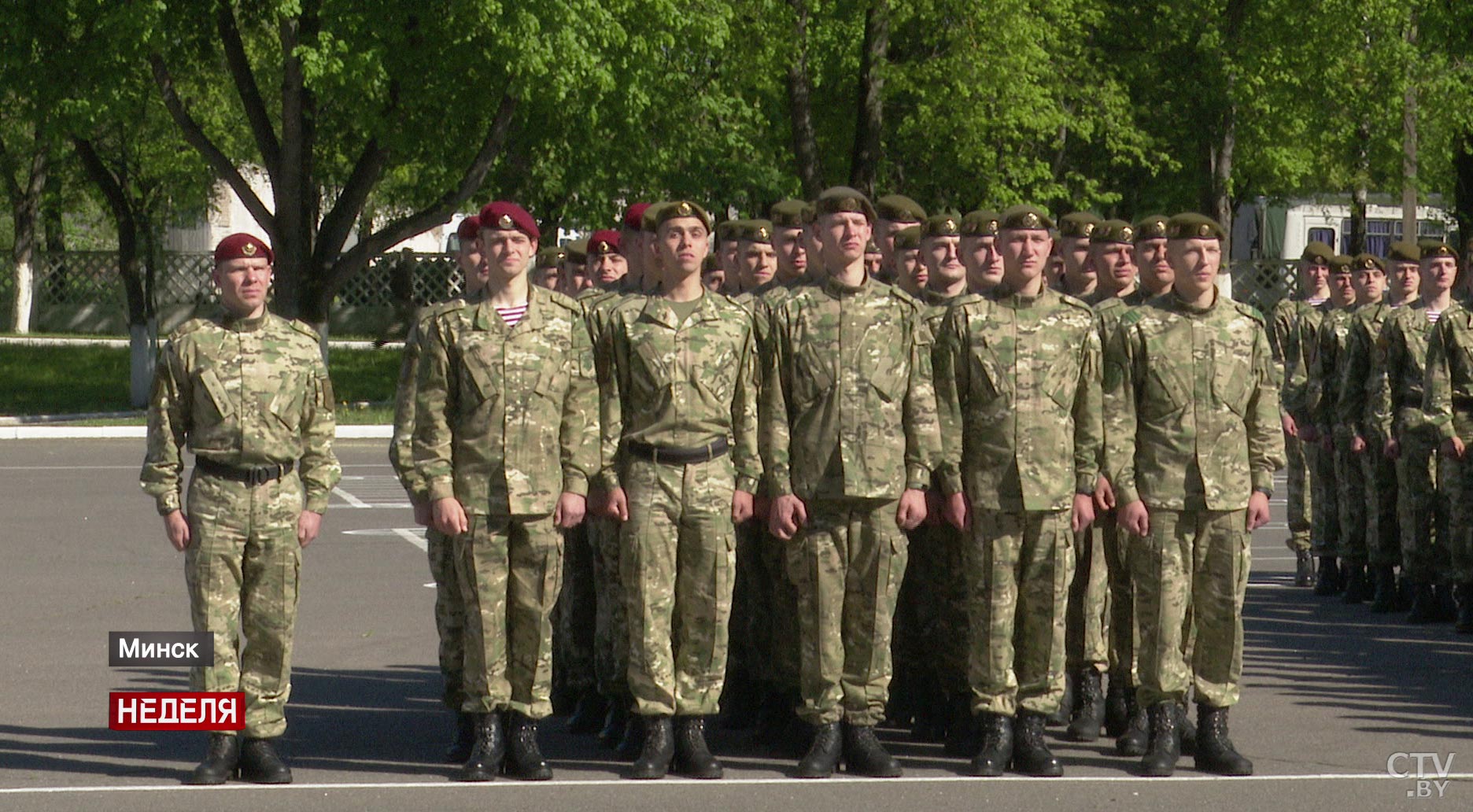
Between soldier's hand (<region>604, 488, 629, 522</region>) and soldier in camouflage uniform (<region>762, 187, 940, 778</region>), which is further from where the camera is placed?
soldier in camouflage uniform (<region>762, 187, 940, 778</region>)

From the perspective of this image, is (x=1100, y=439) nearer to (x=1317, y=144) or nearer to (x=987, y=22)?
(x=987, y=22)

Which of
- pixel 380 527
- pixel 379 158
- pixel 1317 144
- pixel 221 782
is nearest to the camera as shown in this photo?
pixel 221 782

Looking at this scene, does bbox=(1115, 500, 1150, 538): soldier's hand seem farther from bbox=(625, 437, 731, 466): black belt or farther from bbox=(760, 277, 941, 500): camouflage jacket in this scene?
bbox=(625, 437, 731, 466): black belt

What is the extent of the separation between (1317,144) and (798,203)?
30.8m

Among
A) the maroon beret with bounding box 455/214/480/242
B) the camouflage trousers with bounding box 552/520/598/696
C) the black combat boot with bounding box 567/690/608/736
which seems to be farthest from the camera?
the camouflage trousers with bounding box 552/520/598/696

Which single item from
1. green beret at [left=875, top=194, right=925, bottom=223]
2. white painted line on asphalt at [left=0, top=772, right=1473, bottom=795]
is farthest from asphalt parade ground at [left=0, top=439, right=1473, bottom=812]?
green beret at [left=875, top=194, right=925, bottom=223]

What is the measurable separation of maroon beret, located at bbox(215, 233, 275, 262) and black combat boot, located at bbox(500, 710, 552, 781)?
2028 millimetres

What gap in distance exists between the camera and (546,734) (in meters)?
9.55

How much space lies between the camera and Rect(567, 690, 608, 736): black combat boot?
9.62 meters

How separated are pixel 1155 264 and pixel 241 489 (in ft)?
12.5

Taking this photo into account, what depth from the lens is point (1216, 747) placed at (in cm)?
865

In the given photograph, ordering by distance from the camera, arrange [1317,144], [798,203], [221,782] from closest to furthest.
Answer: [221,782]
[798,203]
[1317,144]

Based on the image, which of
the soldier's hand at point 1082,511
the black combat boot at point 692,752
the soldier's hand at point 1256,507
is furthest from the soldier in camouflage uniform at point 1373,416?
the black combat boot at point 692,752

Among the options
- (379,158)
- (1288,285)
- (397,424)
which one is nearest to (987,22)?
(379,158)
